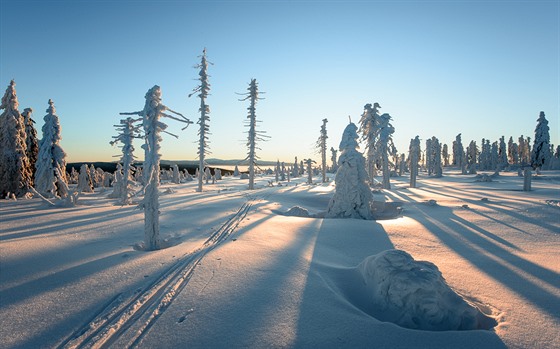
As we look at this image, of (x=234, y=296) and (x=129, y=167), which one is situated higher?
(x=129, y=167)

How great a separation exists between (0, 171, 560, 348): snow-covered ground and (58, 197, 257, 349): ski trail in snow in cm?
2

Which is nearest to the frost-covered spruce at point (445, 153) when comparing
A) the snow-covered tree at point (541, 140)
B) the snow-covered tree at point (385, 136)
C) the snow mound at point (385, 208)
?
the snow-covered tree at point (541, 140)

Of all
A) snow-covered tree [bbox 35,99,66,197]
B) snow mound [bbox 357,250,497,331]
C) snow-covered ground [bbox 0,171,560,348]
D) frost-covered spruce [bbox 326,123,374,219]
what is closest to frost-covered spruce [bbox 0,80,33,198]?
snow-covered tree [bbox 35,99,66,197]

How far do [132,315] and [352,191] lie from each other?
11.5m

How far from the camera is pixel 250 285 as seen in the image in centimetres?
485

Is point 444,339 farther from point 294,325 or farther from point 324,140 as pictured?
point 324,140

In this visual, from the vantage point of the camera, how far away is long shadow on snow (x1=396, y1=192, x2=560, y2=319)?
187 inches

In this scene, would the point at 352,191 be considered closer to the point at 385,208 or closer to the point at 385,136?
the point at 385,208

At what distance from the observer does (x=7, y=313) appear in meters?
3.96

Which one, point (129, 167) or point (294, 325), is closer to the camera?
point (294, 325)

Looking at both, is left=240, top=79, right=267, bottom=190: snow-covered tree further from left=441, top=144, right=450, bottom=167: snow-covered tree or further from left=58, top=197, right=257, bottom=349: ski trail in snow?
left=441, top=144, right=450, bottom=167: snow-covered tree

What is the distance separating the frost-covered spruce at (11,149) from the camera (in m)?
23.2

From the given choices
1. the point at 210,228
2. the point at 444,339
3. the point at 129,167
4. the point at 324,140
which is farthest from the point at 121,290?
the point at 324,140

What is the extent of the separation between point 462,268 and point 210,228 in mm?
8103
